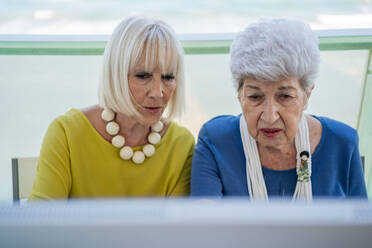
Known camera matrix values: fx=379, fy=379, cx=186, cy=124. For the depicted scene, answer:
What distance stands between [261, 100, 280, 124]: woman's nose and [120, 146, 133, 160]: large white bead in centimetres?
61

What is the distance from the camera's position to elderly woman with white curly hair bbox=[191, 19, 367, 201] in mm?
1309

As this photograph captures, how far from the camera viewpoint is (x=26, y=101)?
2900mm

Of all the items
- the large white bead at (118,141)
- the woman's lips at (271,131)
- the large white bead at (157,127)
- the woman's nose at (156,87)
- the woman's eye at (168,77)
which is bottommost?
the large white bead at (118,141)

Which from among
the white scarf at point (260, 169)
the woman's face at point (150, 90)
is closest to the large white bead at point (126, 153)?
the woman's face at point (150, 90)

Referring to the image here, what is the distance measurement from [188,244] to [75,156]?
1288 mm

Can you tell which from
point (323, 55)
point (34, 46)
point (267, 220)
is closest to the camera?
point (267, 220)

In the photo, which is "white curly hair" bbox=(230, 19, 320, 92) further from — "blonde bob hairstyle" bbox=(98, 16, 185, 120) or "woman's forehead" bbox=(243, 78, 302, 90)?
"blonde bob hairstyle" bbox=(98, 16, 185, 120)

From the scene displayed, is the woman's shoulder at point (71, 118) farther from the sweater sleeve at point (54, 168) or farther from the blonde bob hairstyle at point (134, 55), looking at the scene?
the blonde bob hairstyle at point (134, 55)

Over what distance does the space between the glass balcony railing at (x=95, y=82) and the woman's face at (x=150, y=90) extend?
751 mm

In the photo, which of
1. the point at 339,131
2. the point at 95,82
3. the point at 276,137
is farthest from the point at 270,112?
the point at 95,82

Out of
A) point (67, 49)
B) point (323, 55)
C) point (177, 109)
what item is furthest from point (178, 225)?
point (323, 55)

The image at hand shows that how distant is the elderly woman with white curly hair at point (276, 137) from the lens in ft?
4.29

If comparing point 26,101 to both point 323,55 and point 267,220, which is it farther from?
point 267,220

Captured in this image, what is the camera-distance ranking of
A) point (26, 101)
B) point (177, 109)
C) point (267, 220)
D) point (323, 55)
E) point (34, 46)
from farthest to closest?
point (26, 101)
point (323, 55)
point (34, 46)
point (177, 109)
point (267, 220)
